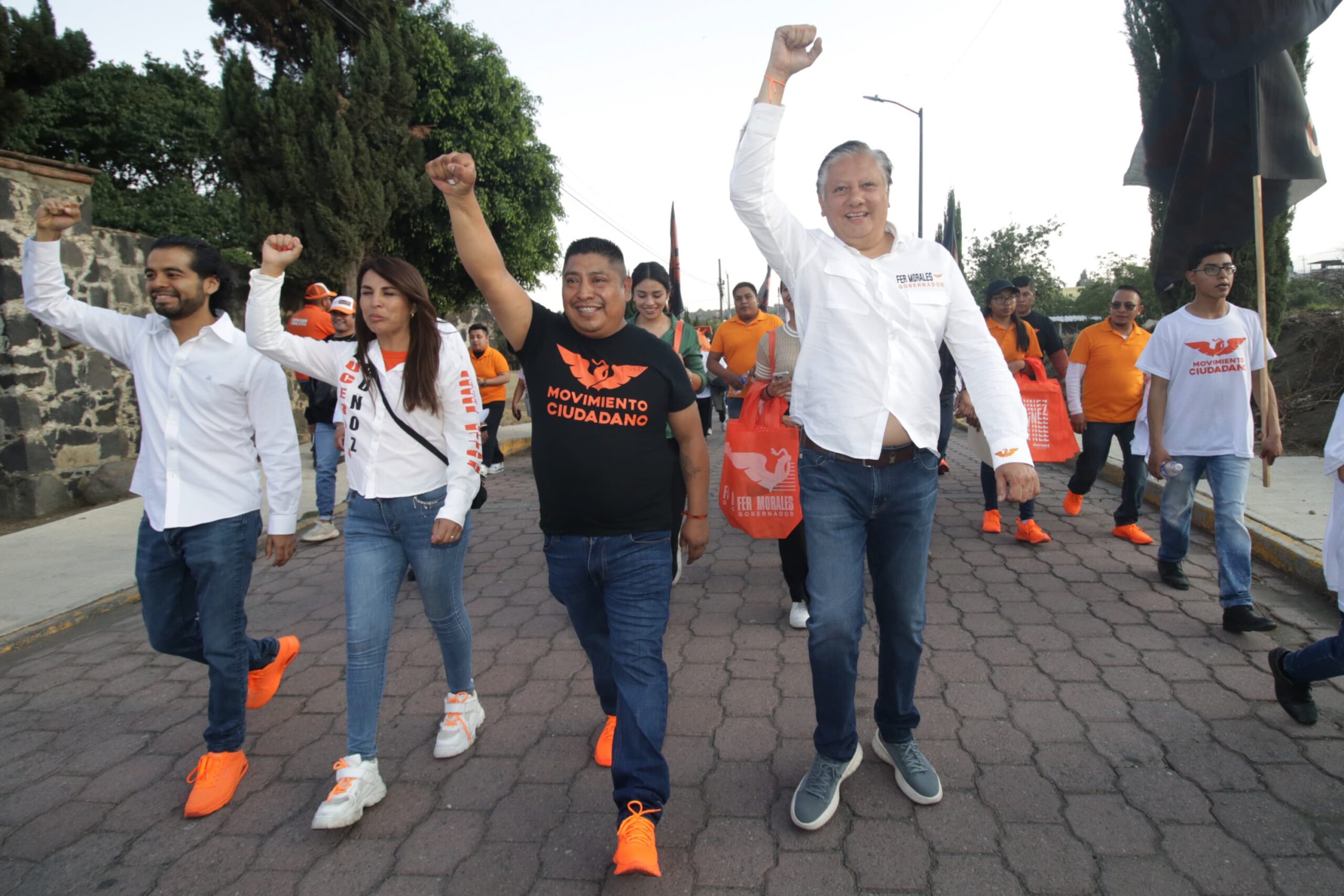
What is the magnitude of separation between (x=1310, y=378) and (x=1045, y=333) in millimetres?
5239

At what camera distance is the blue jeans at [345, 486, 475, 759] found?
9.21 feet

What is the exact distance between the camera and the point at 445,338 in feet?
10.1

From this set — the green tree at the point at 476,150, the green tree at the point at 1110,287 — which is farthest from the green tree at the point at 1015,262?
the green tree at the point at 476,150

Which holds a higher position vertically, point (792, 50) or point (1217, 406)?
point (792, 50)

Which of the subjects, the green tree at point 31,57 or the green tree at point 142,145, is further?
the green tree at point 142,145

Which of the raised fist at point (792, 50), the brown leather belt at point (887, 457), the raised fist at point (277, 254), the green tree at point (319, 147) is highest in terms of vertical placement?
the green tree at point (319, 147)

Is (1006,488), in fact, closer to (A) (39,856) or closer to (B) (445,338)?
(B) (445,338)

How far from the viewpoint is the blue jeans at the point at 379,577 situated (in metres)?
2.81

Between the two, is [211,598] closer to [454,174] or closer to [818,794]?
[454,174]

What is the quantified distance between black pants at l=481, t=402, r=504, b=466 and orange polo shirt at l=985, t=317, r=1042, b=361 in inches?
211

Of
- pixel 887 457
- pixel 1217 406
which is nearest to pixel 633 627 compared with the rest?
pixel 887 457

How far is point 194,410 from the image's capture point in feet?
9.57

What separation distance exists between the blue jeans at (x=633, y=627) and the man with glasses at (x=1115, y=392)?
4423 millimetres

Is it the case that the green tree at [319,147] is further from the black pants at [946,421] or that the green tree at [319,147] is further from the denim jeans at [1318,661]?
the denim jeans at [1318,661]
